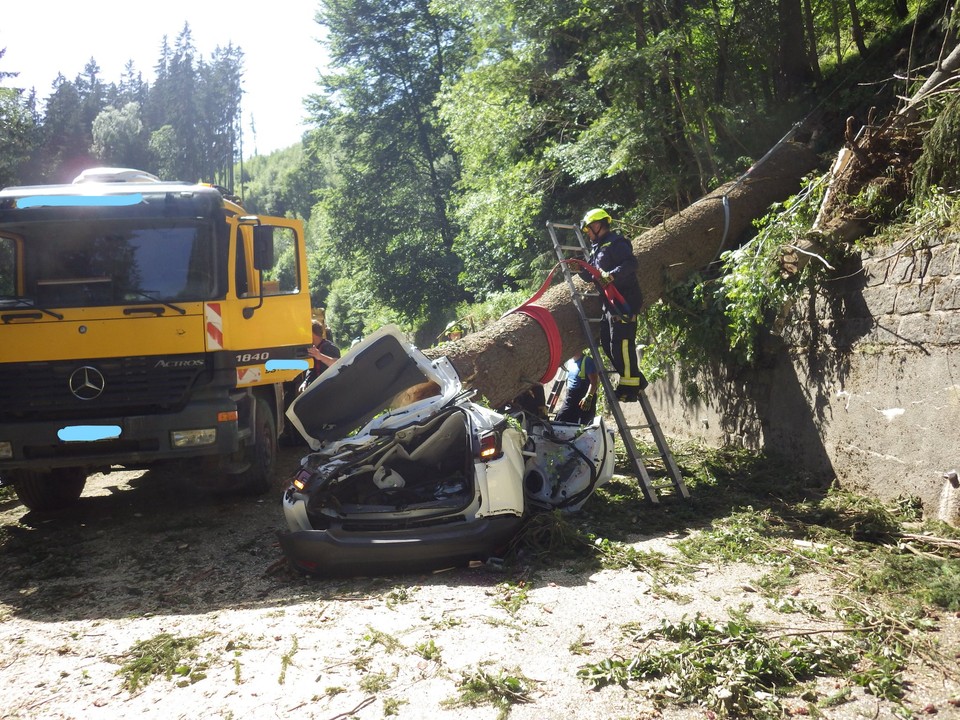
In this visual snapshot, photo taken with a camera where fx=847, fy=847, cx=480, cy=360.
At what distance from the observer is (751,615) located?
405 cm

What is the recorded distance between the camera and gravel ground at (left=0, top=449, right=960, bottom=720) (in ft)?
10.9

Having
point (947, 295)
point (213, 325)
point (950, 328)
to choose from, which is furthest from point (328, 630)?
point (947, 295)

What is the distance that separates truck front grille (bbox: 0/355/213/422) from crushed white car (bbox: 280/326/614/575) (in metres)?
1.24

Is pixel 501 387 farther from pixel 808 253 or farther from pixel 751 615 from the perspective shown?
pixel 751 615

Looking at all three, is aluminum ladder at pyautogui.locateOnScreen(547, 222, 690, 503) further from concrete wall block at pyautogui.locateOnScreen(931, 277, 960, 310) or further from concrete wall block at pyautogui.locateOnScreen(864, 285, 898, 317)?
concrete wall block at pyautogui.locateOnScreen(931, 277, 960, 310)

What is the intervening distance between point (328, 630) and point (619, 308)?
3.86 metres

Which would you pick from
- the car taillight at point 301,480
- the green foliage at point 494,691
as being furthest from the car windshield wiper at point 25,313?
the green foliage at point 494,691

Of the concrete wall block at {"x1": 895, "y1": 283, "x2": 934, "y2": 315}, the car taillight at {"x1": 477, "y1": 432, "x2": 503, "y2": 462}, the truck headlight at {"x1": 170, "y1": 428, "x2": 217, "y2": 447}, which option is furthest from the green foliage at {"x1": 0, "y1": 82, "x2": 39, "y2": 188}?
the concrete wall block at {"x1": 895, "y1": 283, "x2": 934, "y2": 315}

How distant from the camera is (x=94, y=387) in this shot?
6422 millimetres

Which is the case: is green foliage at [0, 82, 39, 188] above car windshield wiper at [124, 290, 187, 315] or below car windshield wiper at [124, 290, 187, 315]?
above

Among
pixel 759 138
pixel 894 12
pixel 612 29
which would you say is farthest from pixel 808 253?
pixel 894 12

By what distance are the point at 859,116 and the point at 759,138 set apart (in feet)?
4.39

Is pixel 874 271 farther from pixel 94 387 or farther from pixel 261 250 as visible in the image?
pixel 94 387

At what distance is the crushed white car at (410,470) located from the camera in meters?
5.09
